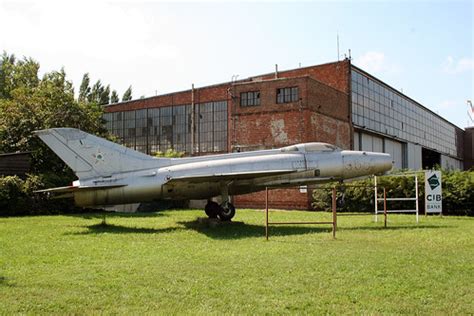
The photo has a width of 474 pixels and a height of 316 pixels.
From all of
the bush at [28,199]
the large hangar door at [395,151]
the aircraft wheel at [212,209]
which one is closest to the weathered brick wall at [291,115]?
the large hangar door at [395,151]

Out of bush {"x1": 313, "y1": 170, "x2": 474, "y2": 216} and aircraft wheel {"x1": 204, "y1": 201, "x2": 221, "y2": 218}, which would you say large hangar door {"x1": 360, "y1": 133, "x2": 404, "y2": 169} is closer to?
bush {"x1": 313, "y1": 170, "x2": 474, "y2": 216}

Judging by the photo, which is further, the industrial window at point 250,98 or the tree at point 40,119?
the industrial window at point 250,98

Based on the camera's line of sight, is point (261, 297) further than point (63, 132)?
No

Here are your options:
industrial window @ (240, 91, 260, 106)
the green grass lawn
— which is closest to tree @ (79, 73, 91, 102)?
industrial window @ (240, 91, 260, 106)

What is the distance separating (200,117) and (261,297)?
115ft

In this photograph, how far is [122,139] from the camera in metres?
46.8

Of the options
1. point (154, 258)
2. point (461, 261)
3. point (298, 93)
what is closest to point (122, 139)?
point (298, 93)

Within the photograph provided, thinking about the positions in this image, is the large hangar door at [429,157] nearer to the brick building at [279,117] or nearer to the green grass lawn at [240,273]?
the brick building at [279,117]

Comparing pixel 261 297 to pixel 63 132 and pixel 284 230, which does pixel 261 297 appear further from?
pixel 63 132

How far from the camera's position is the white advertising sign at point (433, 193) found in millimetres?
19812

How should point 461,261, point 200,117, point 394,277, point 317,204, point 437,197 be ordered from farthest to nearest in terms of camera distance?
point 200,117
point 317,204
point 437,197
point 461,261
point 394,277

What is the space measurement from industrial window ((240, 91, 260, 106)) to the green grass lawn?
2219 centimetres

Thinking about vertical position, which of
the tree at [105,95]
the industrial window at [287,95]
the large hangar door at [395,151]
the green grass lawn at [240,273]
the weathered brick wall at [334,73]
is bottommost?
the green grass lawn at [240,273]

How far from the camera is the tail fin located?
1794 centimetres
